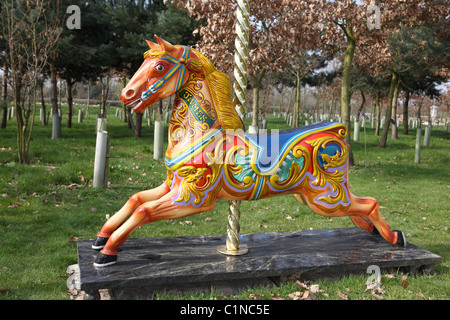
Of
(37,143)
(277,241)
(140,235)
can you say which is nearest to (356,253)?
(277,241)

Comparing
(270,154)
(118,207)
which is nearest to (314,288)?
(270,154)

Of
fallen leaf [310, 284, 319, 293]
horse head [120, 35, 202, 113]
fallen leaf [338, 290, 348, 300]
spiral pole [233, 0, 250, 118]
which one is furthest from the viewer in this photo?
spiral pole [233, 0, 250, 118]

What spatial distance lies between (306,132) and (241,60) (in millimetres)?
980

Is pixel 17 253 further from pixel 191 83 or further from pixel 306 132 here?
pixel 306 132

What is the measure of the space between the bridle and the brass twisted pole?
0.63 meters

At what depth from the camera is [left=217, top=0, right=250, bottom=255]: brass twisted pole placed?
386cm

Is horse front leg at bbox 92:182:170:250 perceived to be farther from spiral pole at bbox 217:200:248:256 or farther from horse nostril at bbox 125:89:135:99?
horse nostril at bbox 125:89:135:99

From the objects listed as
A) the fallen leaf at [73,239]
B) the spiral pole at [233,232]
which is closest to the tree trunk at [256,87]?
the fallen leaf at [73,239]

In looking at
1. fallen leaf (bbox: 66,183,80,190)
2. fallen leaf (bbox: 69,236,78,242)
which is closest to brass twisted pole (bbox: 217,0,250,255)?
fallen leaf (bbox: 69,236,78,242)

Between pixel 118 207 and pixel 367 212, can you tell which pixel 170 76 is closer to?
pixel 367 212

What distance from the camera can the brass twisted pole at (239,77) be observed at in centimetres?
386

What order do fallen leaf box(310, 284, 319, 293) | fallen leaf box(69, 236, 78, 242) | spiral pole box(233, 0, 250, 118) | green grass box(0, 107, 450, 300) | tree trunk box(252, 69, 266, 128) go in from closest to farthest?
fallen leaf box(310, 284, 319, 293) → green grass box(0, 107, 450, 300) → spiral pole box(233, 0, 250, 118) → fallen leaf box(69, 236, 78, 242) → tree trunk box(252, 69, 266, 128)

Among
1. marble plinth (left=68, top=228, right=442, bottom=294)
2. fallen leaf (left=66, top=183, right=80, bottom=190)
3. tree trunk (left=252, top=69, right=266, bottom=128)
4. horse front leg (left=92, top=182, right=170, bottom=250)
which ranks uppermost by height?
tree trunk (left=252, top=69, right=266, bottom=128)

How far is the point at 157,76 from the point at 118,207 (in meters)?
3.74
